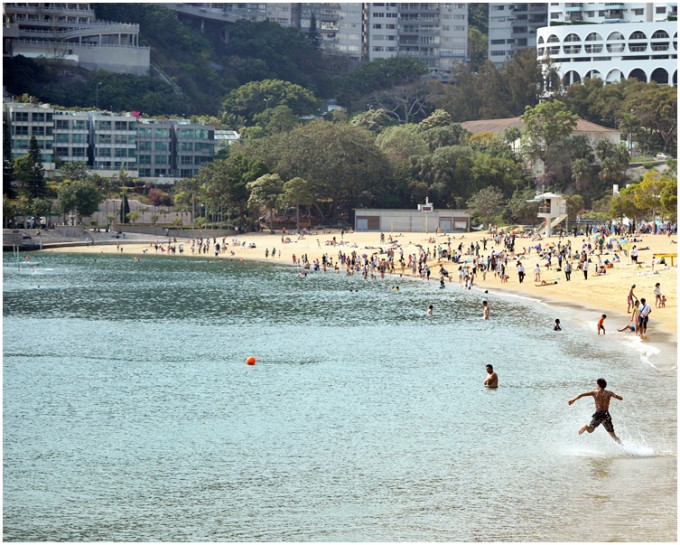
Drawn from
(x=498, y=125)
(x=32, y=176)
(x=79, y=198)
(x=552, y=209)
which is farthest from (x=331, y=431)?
(x=498, y=125)

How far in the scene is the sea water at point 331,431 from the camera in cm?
2427

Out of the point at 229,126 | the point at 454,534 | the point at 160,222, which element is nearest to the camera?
the point at 454,534

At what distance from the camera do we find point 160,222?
128750 millimetres

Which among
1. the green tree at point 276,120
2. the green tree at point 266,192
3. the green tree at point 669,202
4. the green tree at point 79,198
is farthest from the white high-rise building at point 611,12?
the green tree at point 669,202

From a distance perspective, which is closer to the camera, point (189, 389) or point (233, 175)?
point (189, 389)

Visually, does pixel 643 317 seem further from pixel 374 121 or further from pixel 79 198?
pixel 374 121

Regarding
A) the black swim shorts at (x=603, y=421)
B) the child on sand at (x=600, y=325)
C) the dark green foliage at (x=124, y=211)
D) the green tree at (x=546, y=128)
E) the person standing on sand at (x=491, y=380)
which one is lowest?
the person standing on sand at (x=491, y=380)

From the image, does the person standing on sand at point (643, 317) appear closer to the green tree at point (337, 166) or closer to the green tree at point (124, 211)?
the green tree at point (337, 166)

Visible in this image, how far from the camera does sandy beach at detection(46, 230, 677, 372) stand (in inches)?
2096

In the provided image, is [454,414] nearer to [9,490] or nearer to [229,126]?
[9,490]

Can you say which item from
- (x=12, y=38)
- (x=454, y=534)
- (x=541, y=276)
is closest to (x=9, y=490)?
(x=454, y=534)

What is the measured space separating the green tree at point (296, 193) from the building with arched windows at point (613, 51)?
69.1 meters

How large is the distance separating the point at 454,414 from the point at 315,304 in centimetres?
3306

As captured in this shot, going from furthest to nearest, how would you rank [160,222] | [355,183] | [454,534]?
[160,222] → [355,183] → [454,534]
